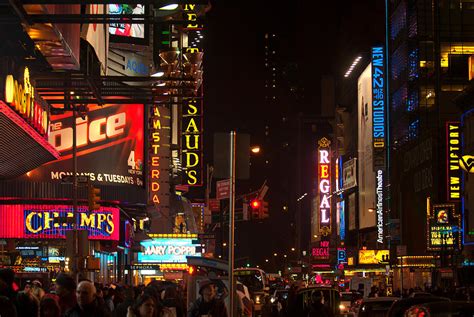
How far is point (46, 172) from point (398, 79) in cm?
4970

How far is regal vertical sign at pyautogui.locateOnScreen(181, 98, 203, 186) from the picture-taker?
7694 centimetres

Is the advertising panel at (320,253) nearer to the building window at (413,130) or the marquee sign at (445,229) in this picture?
the building window at (413,130)

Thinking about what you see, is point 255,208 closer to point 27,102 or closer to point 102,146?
point 102,146

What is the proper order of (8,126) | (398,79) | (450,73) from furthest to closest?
1. (398,79)
2. (450,73)
3. (8,126)

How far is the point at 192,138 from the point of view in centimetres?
7762

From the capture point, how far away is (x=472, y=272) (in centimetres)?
5700

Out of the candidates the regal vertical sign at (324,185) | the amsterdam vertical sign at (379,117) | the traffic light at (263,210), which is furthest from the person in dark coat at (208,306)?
the regal vertical sign at (324,185)

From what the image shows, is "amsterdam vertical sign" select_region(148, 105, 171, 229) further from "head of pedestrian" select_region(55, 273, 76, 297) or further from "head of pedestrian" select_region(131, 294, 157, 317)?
"head of pedestrian" select_region(131, 294, 157, 317)

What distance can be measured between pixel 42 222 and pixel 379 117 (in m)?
51.8

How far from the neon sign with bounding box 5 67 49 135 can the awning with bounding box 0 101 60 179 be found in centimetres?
16

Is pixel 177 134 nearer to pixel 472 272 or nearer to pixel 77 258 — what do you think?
pixel 472 272

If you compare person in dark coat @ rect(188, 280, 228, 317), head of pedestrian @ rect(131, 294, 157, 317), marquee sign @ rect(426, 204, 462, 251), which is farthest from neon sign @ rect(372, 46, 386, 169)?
head of pedestrian @ rect(131, 294, 157, 317)

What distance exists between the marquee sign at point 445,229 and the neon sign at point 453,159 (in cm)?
98

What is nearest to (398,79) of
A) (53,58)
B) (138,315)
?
(53,58)
